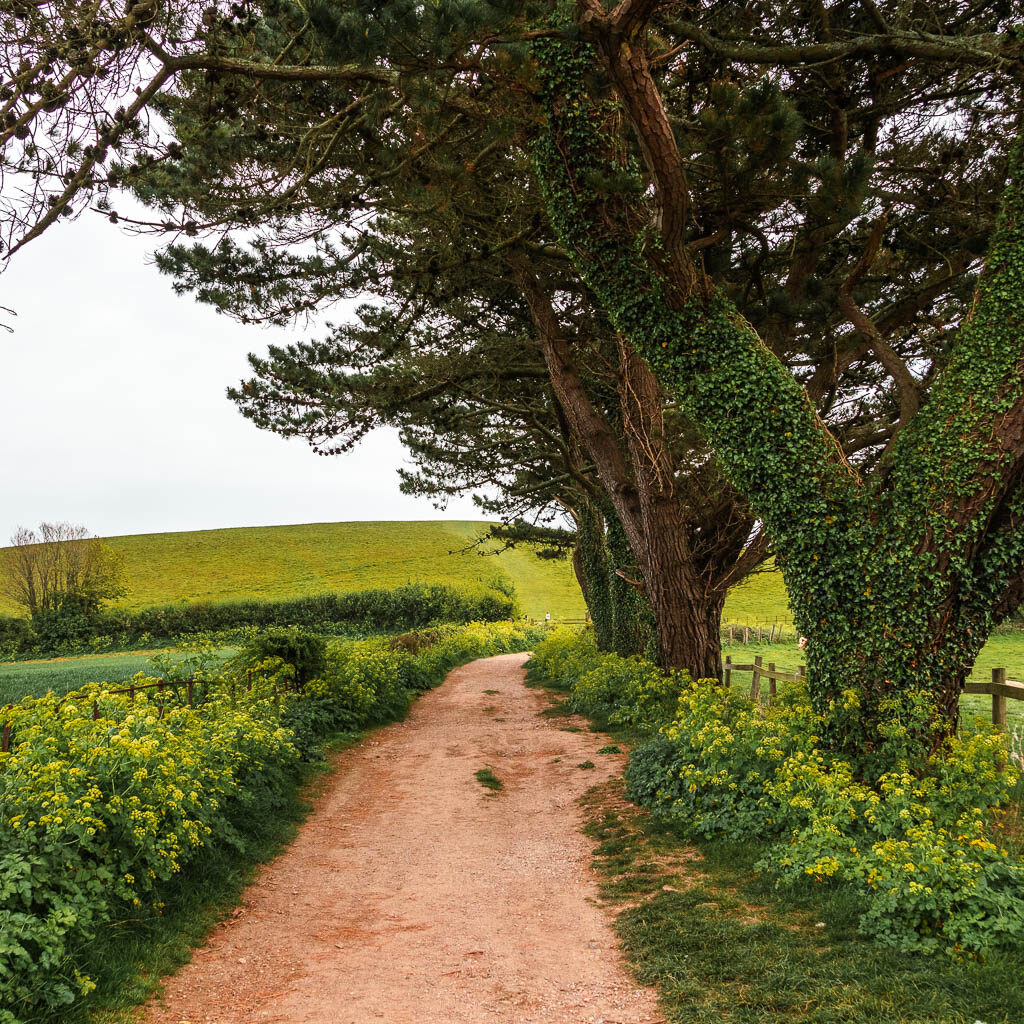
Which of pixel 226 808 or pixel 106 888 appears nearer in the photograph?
pixel 106 888

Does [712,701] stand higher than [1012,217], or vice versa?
[1012,217]

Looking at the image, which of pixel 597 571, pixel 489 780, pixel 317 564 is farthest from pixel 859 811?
pixel 317 564

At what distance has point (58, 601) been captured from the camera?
40156mm

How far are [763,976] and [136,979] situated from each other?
134 inches

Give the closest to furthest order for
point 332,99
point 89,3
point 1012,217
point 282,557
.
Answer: point 89,3 → point 1012,217 → point 332,99 → point 282,557

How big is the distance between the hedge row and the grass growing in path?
99.5 ft

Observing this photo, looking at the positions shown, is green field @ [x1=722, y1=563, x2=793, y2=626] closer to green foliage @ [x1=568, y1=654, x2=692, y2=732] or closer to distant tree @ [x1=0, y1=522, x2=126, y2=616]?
green foliage @ [x1=568, y1=654, x2=692, y2=732]

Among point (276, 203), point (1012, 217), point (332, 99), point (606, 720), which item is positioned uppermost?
point (332, 99)

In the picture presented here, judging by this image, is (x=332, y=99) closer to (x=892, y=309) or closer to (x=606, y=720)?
(x=892, y=309)

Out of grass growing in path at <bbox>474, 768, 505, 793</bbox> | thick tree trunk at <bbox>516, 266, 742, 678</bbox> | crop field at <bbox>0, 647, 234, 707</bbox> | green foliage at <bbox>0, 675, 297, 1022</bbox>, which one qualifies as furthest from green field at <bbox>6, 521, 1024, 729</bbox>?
green foliage at <bbox>0, 675, 297, 1022</bbox>

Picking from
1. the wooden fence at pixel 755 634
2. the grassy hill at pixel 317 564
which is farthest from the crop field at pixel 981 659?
the grassy hill at pixel 317 564

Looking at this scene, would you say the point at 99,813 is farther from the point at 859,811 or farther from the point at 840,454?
the point at 840,454

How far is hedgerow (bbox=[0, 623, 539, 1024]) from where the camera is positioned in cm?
335

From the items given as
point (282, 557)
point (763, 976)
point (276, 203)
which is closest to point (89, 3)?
point (276, 203)
